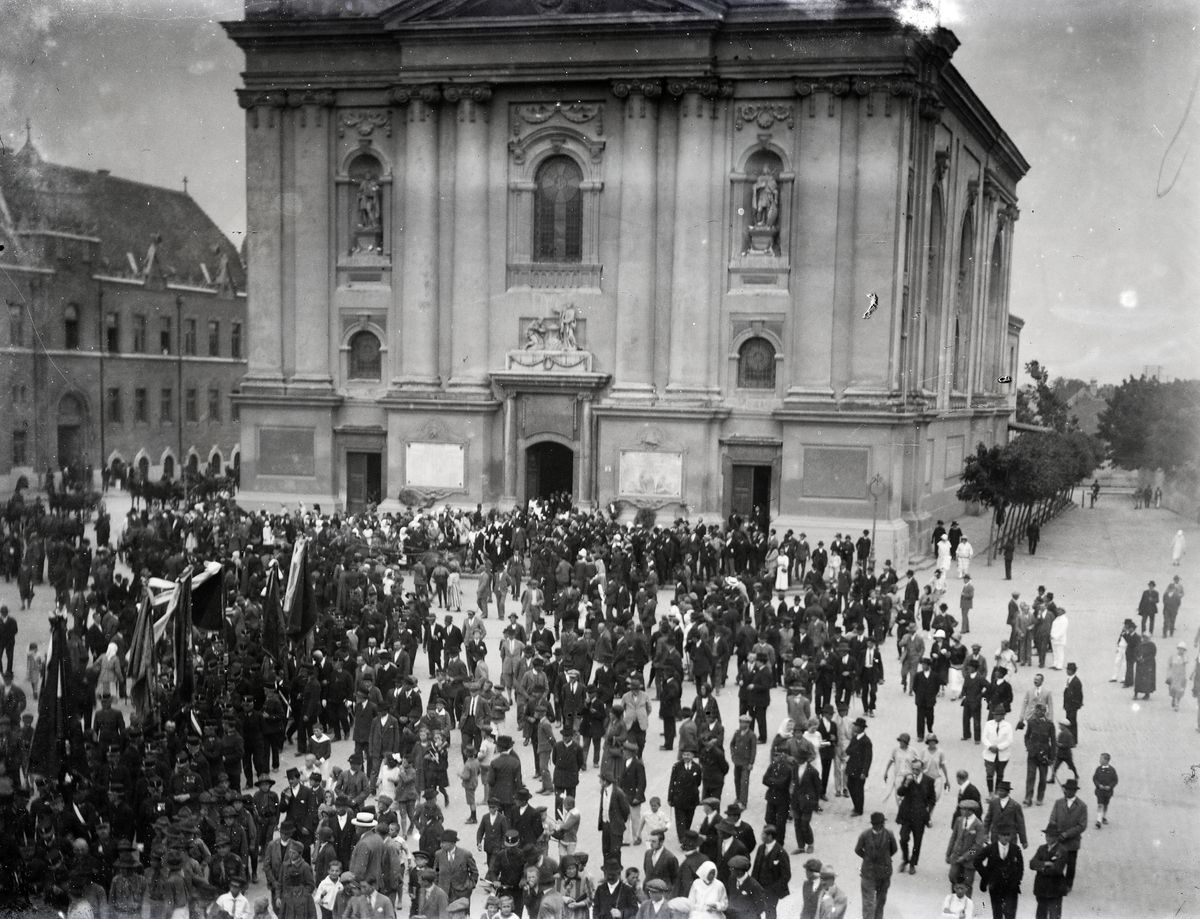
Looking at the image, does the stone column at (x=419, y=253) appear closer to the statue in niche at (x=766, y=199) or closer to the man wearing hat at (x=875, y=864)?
the statue in niche at (x=766, y=199)

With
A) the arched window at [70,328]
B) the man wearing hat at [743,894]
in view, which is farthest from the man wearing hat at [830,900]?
the arched window at [70,328]

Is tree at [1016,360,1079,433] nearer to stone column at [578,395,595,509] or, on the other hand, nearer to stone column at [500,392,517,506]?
stone column at [578,395,595,509]

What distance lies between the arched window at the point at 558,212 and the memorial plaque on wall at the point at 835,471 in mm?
10621

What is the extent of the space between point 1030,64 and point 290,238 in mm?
27573

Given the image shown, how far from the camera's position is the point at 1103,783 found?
17234mm

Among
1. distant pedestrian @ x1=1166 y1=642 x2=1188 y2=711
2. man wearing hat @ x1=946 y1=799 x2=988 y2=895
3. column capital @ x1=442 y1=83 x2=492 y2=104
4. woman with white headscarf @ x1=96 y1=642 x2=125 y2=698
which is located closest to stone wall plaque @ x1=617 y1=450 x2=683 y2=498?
column capital @ x1=442 y1=83 x2=492 y2=104

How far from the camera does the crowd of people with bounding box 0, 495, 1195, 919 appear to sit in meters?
13.1

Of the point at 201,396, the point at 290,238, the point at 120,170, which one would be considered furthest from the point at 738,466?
the point at 201,396

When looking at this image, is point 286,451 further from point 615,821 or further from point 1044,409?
point 1044,409

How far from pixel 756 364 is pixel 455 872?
29879 mm

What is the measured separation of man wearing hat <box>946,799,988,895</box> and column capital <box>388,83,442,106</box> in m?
33.3

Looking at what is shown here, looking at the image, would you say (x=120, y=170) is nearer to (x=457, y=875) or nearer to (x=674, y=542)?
(x=674, y=542)

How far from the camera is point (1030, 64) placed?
84.2 ft

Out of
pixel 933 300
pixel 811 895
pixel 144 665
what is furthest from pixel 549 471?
pixel 811 895
